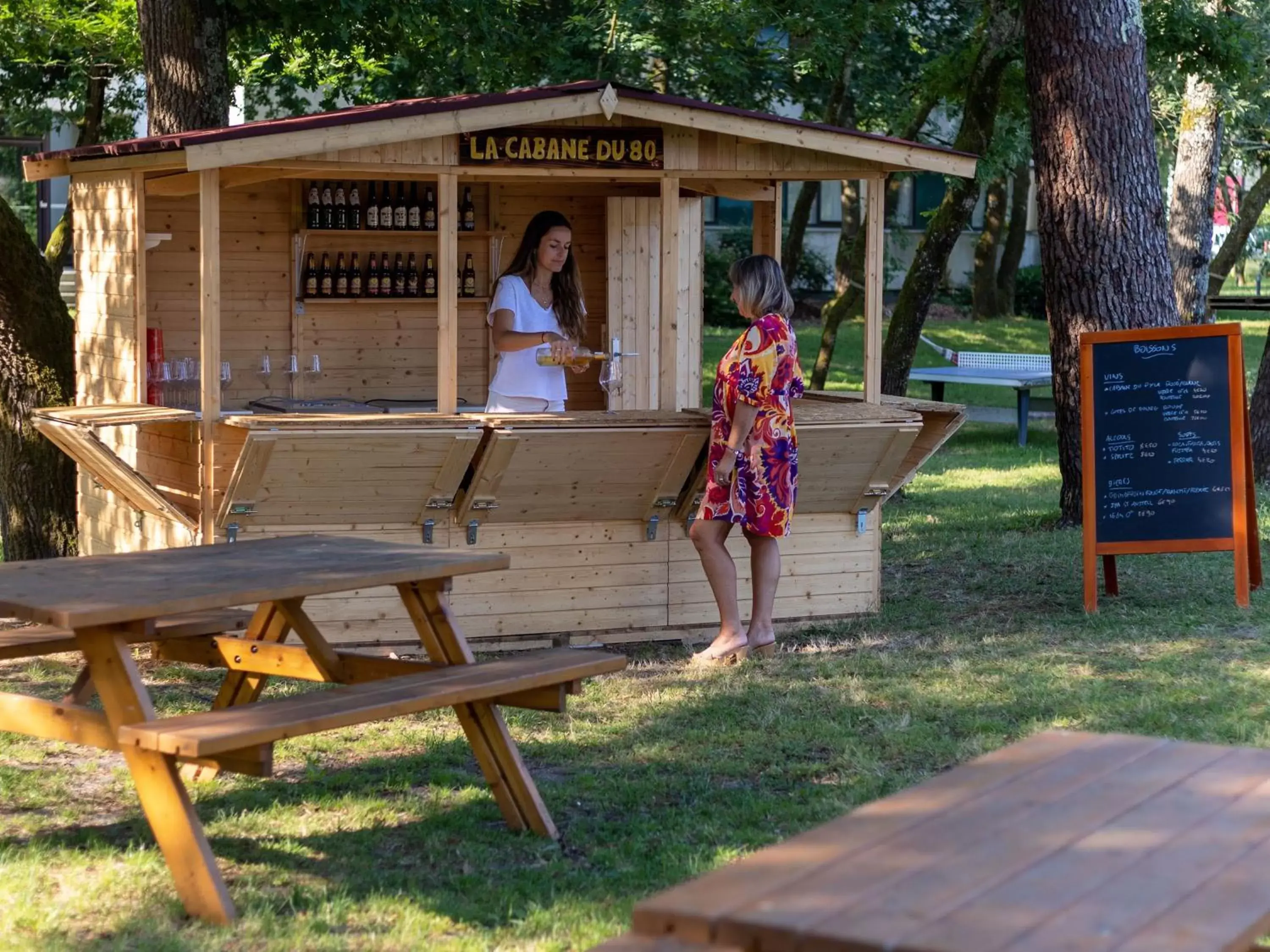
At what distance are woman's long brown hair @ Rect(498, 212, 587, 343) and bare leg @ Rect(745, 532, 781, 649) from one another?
147 centimetres

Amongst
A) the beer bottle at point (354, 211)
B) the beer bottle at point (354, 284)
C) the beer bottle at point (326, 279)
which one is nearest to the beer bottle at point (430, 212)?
the beer bottle at point (354, 211)

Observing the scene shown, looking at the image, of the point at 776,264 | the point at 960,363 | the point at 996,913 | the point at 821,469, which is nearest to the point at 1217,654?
the point at 821,469

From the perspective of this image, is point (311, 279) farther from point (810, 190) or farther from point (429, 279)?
point (810, 190)

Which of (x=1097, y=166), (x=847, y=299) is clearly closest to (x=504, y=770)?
(x=1097, y=166)

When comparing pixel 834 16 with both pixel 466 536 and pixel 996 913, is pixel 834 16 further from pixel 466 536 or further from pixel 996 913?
pixel 996 913

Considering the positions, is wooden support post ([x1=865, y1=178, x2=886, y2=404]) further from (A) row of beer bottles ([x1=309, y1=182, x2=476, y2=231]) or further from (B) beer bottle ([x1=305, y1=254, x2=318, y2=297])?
(B) beer bottle ([x1=305, y1=254, x2=318, y2=297])

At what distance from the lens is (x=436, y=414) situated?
7.85 metres

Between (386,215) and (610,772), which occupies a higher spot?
(386,215)

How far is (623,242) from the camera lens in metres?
10.5

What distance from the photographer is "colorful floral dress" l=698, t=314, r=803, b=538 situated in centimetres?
769

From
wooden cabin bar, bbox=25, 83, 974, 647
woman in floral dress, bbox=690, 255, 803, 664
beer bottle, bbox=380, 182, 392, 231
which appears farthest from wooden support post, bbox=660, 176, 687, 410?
beer bottle, bbox=380, 182, 392, 231

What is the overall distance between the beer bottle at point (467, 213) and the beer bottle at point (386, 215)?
443 mm

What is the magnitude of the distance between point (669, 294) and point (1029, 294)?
26651mm

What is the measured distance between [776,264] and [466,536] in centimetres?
193
